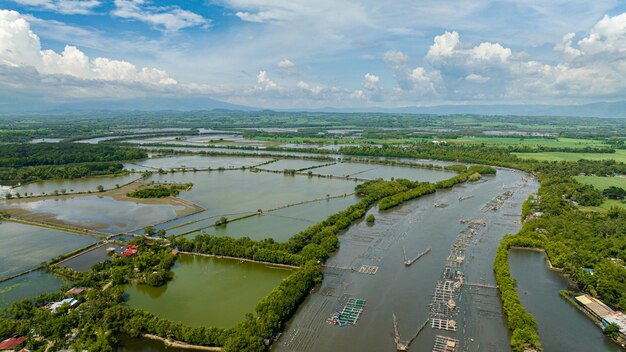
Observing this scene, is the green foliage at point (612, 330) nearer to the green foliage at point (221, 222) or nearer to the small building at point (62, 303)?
the green foliage at point (221, 222)

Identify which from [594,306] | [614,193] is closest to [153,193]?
[594,306]

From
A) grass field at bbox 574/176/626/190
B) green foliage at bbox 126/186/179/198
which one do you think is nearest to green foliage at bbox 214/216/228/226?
green foliage at bbox 126/186/179/198

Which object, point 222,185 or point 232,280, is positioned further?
point 222,185

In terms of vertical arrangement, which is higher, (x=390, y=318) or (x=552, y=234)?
(x=552, y=234)

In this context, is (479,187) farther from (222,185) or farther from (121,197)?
(121,197)

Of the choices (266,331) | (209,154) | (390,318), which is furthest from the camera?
(209,154)

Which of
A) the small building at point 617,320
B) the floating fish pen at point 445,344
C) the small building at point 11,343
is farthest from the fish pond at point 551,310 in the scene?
the small building at point 11,343

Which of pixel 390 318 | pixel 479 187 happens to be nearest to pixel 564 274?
pixel 390 318
